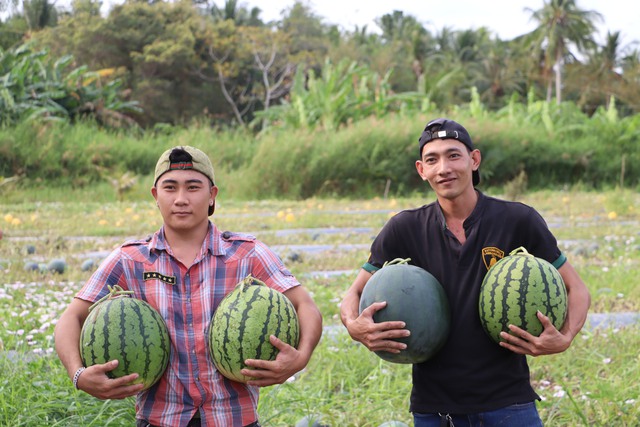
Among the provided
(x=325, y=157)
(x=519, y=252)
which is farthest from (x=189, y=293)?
(x=325, y=157)

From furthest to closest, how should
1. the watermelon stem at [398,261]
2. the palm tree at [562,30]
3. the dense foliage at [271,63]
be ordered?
the palm tree at [562,30]
the dense foliage at [271,63]
the watermelon stem at [398,261]

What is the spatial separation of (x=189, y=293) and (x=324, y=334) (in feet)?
7.14

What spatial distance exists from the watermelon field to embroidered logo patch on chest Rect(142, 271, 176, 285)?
0.78m

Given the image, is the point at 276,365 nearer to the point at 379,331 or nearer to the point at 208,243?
the point at 379,331

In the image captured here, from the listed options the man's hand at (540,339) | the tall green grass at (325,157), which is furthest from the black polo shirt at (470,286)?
the tall green grass at (325,157)

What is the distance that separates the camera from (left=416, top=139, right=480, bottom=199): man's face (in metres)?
2.79

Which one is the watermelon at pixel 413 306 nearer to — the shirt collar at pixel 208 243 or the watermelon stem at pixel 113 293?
the shirt collar at pixel 208 243

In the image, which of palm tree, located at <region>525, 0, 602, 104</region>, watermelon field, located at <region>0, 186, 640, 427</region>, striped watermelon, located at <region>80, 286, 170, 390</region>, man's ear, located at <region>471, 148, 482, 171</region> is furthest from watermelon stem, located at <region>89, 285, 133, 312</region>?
palm tree, located at <region>525, 0, 602, 104</region>

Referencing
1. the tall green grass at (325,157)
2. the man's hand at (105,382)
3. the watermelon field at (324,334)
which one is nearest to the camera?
the man's hand at (105,382)

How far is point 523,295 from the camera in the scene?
8.00 ft

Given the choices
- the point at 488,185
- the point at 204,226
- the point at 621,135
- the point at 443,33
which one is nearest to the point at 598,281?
the point at 204,226

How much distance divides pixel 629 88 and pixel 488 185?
24.2 metres

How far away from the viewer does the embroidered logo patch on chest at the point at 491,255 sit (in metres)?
2.71

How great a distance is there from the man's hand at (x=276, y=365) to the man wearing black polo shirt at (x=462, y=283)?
0.99 feet
